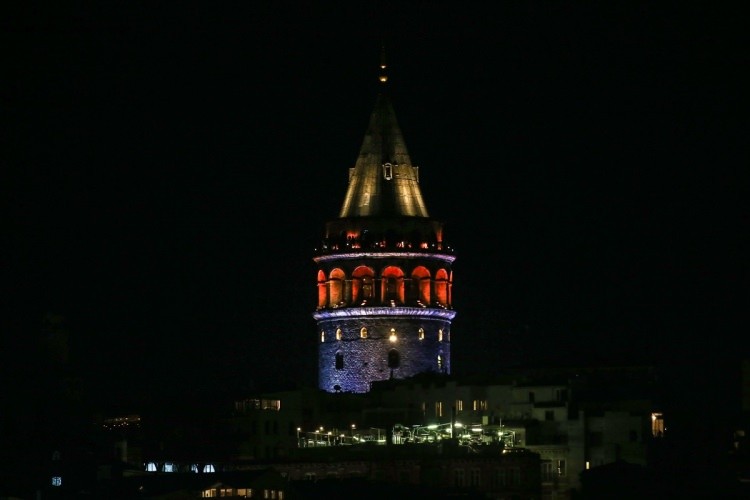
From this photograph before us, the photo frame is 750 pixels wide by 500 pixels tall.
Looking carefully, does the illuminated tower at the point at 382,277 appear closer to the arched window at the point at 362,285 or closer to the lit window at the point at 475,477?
the arched window at the point at 362,285

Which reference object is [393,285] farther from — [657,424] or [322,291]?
[657,424]

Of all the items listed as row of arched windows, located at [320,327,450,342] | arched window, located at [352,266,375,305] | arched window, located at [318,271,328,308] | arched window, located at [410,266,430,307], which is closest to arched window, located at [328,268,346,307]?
arched window, located at [318,271,328,308]

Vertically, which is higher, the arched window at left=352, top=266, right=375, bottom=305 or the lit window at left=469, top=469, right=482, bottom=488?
the arched window at left=352, top=266, right=375, bottom=305

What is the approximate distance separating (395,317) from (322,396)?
171 inches

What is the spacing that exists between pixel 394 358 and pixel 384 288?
2.86m

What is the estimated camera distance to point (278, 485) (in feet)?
397

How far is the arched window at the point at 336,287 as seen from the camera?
464 ft

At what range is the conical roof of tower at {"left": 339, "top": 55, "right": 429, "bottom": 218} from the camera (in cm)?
14100

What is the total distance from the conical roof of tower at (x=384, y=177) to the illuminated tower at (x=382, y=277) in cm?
4

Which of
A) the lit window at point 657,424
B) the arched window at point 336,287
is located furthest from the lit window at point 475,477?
the arched window at point 336,287

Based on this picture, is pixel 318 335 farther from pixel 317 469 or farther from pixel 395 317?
pixel 317 469

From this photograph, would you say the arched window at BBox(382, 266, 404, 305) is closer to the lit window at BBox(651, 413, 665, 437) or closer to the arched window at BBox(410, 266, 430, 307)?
the arched window at BBox(410, 266, 430, 307)

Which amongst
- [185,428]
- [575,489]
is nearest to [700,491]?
[575,489]

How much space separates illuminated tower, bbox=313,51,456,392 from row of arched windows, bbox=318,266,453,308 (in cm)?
4
